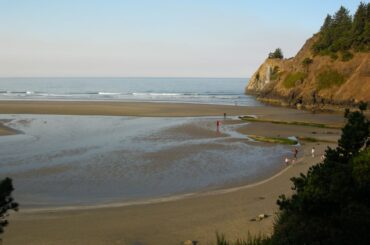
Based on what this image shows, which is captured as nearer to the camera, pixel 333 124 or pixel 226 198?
pixel 226 198

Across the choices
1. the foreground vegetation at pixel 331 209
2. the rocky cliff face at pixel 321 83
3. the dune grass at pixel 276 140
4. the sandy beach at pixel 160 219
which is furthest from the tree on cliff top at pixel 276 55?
the foreground vegetation at pixel 331 209

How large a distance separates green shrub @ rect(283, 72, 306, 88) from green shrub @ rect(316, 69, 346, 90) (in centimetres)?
641

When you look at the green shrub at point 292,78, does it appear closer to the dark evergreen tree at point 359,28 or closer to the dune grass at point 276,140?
the dark evergreen tree at point 359,28

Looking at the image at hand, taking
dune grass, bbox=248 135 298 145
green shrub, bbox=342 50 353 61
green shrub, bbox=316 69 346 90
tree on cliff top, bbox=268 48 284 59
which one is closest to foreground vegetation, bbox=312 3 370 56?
green shrub, bbox=342 50 353 61

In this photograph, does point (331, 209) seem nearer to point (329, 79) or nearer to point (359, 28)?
point (329, 79)

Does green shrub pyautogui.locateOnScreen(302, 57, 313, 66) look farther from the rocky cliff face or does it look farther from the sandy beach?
the sandy beach

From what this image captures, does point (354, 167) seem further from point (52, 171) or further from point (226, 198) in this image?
point (52, 171)

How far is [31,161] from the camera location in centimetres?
2777

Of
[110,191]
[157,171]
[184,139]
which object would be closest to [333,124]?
[184,139]

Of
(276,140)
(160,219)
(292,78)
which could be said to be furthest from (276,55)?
(160,219)

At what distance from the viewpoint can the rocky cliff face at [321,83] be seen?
6825 cm

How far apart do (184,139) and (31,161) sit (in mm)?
15021

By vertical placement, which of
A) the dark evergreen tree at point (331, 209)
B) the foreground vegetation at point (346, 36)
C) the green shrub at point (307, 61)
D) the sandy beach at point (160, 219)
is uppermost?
the foreground vegetation at point (346, 36)

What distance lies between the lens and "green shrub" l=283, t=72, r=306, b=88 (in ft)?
274
